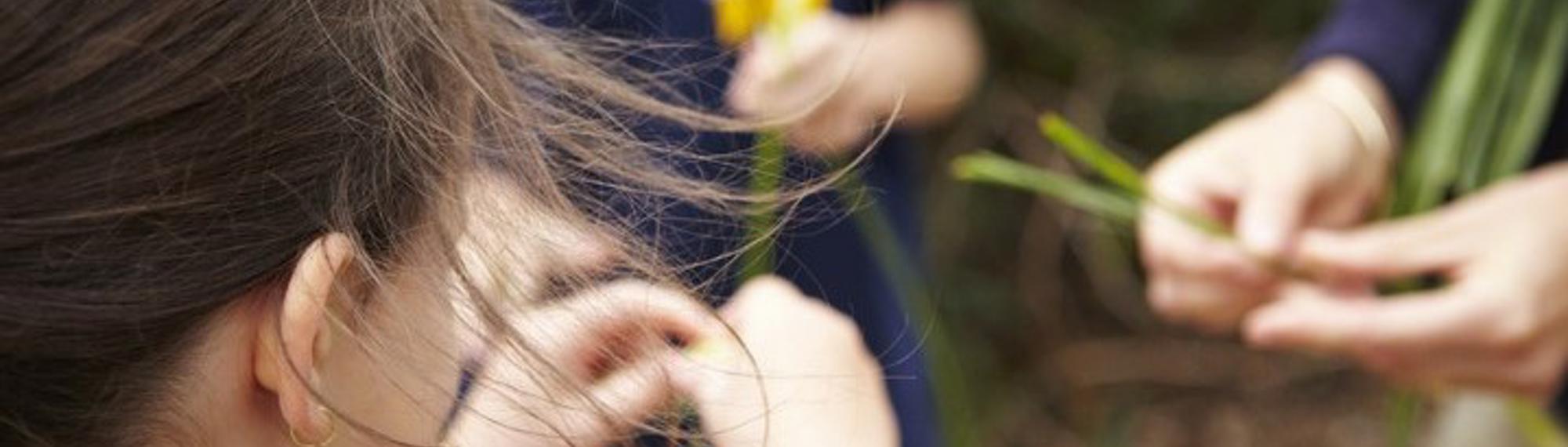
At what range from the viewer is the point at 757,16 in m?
0.92

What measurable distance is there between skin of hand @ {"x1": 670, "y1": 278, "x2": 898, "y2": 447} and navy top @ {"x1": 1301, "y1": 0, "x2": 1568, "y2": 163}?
1.44 ft

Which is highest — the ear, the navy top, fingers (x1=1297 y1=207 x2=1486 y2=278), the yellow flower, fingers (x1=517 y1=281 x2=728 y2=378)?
the navy top

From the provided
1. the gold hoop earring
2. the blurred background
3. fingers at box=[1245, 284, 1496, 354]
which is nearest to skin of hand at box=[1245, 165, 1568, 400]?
fingers at box=[1245, 284, 1496, 354]

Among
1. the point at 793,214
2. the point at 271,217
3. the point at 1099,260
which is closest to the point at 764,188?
the point at 793,214

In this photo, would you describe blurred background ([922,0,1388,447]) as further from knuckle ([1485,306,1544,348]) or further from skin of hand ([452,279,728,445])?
skin of hand ([452,279,728,445])

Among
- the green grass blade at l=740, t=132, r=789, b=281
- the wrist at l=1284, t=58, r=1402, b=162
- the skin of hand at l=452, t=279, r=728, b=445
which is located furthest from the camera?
the wrist at l=1284, t=58, r=1402, b=162

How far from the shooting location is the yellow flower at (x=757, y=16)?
0.91 metres

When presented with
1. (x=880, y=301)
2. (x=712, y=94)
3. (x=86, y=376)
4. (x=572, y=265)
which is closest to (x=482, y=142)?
(x=572, y=265)

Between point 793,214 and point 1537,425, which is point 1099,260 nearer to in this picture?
point 1537,425

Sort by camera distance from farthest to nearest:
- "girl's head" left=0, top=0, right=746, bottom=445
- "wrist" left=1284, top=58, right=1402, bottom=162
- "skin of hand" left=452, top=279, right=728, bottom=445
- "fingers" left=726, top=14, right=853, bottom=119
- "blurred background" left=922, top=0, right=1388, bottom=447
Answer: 1. "blurred background" left=922, top=0, right=1388, bottom=447
2. "wrist" left=1284, top=58, right=1402, bottom=162
3. "fingers" left=726, top=14, right=853, bottom=119
4. "skin of hand" left=452, top=279, right=728, bottom=445
5. "girl's head" left=0, top=0, right=746, bottom=445

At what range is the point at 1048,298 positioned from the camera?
2270 mm

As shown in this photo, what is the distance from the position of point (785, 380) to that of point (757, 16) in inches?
8.1

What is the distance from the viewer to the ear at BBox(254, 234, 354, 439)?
575 millimetres

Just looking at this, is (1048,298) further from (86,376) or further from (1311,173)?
(86,376)
